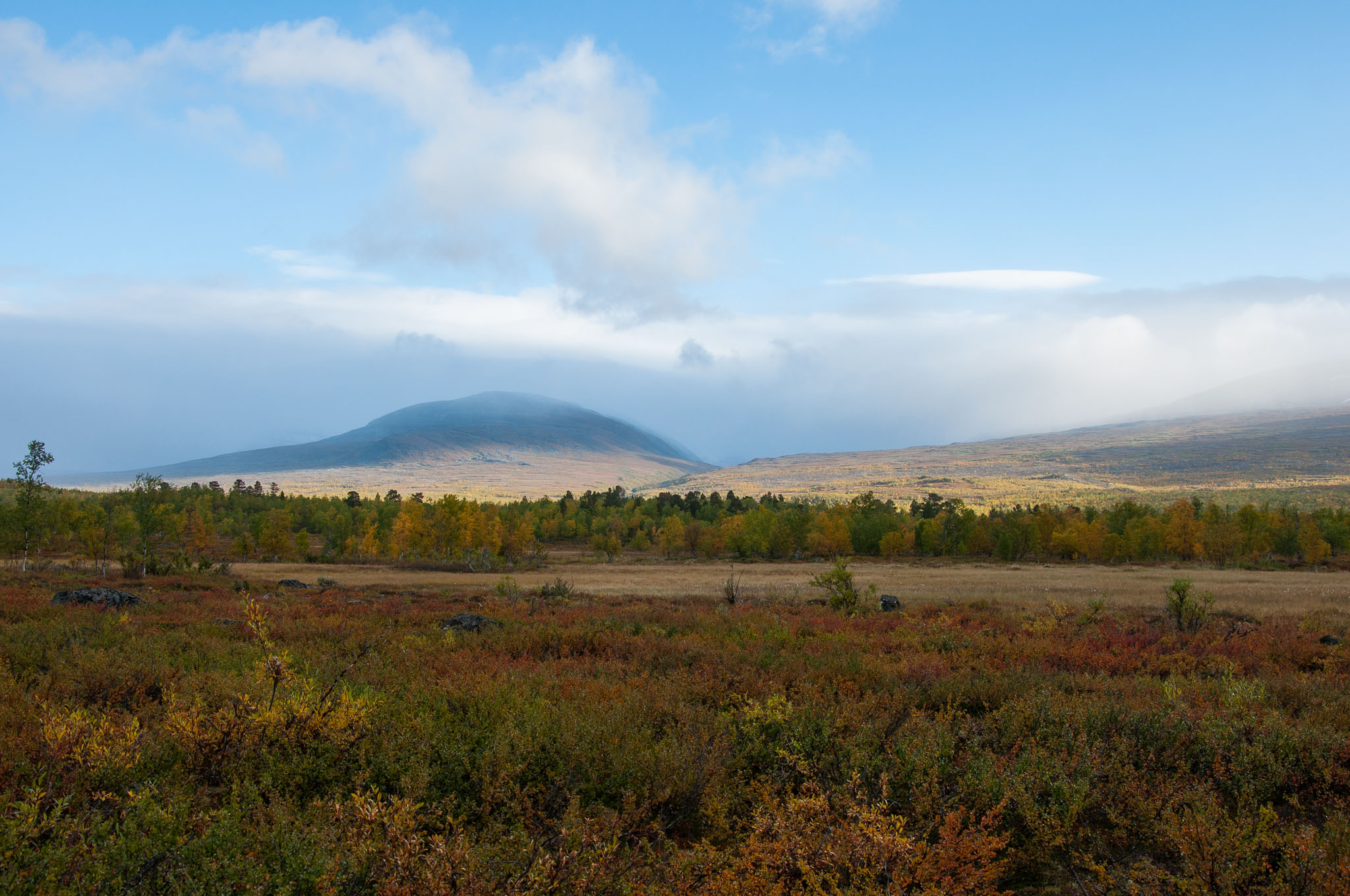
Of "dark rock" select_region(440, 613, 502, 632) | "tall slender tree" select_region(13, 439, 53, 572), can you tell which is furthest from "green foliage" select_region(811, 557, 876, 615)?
"tall slender tree" select_region(13, 439, 53, 572)

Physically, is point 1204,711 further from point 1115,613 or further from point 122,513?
point 122,513

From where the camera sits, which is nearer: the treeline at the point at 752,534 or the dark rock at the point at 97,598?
the dark rock at the point at 97,598

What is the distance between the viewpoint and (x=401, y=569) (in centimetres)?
5422

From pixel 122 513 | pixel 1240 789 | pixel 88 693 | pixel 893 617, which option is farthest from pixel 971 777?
pixel 122 513

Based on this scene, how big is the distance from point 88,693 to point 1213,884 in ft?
40.0

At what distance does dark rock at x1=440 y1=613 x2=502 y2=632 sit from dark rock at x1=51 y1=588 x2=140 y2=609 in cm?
966

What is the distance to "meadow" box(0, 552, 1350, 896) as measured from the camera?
4.41 metres

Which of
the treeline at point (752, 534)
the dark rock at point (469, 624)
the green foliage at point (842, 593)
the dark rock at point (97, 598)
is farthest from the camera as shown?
the treeline at point (752, 534)

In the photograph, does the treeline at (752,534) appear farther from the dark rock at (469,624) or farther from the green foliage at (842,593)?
the dark rock at (469,624)

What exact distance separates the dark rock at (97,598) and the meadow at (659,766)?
532cm

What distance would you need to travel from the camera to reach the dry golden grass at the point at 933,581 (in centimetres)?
2975

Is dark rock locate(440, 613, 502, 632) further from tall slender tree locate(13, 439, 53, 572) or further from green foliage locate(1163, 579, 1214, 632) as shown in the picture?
tall slender tree locate(13, 439, 53, 572)

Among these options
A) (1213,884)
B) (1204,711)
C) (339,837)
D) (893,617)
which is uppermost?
(339,837)

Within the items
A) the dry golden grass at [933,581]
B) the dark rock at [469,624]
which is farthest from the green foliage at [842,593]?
the dark rock at [469,624]
